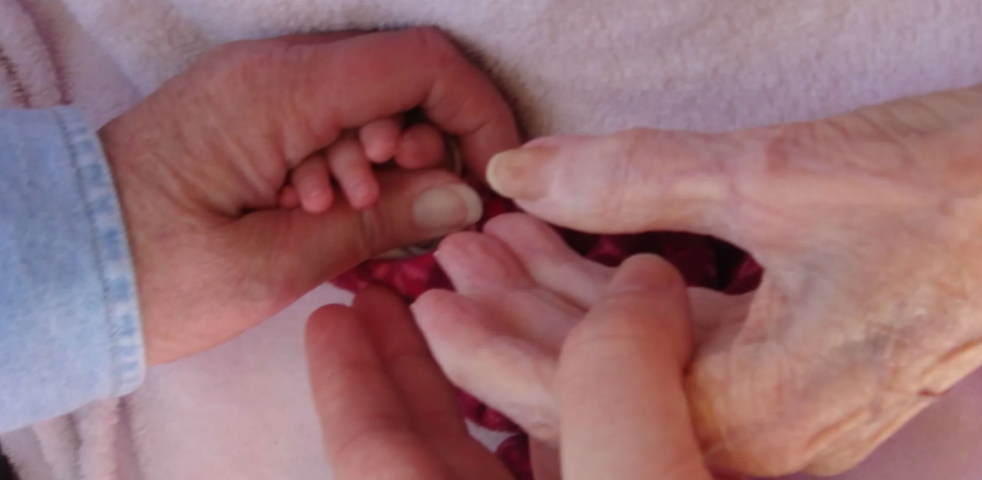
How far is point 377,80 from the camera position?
23.1 inches

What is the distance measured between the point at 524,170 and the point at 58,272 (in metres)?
0.33

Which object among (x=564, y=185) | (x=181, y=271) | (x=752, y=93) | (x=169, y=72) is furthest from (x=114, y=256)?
(x=752, y=93)

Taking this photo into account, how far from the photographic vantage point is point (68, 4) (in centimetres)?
66

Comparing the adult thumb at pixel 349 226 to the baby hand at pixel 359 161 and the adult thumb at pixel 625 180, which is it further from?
the adult thumb at pixel 625 180

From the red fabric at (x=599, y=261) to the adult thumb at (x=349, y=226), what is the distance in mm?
34

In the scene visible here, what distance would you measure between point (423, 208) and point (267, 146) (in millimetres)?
130

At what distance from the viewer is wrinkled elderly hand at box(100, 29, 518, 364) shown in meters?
0.58

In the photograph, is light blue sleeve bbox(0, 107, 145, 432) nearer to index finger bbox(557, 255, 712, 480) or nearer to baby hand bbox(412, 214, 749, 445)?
baby hand bbox(412, 214, 749, 445)

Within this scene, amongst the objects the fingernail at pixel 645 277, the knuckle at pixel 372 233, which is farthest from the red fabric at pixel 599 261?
the fingernail at pixel 645 277

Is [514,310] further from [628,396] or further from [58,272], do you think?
[58,272]

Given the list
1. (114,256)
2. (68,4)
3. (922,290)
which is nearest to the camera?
(922,290)

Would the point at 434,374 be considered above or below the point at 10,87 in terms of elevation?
below

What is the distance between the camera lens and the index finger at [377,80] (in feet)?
1.92

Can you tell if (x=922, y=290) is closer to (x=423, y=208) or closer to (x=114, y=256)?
(x=423, y=208)
